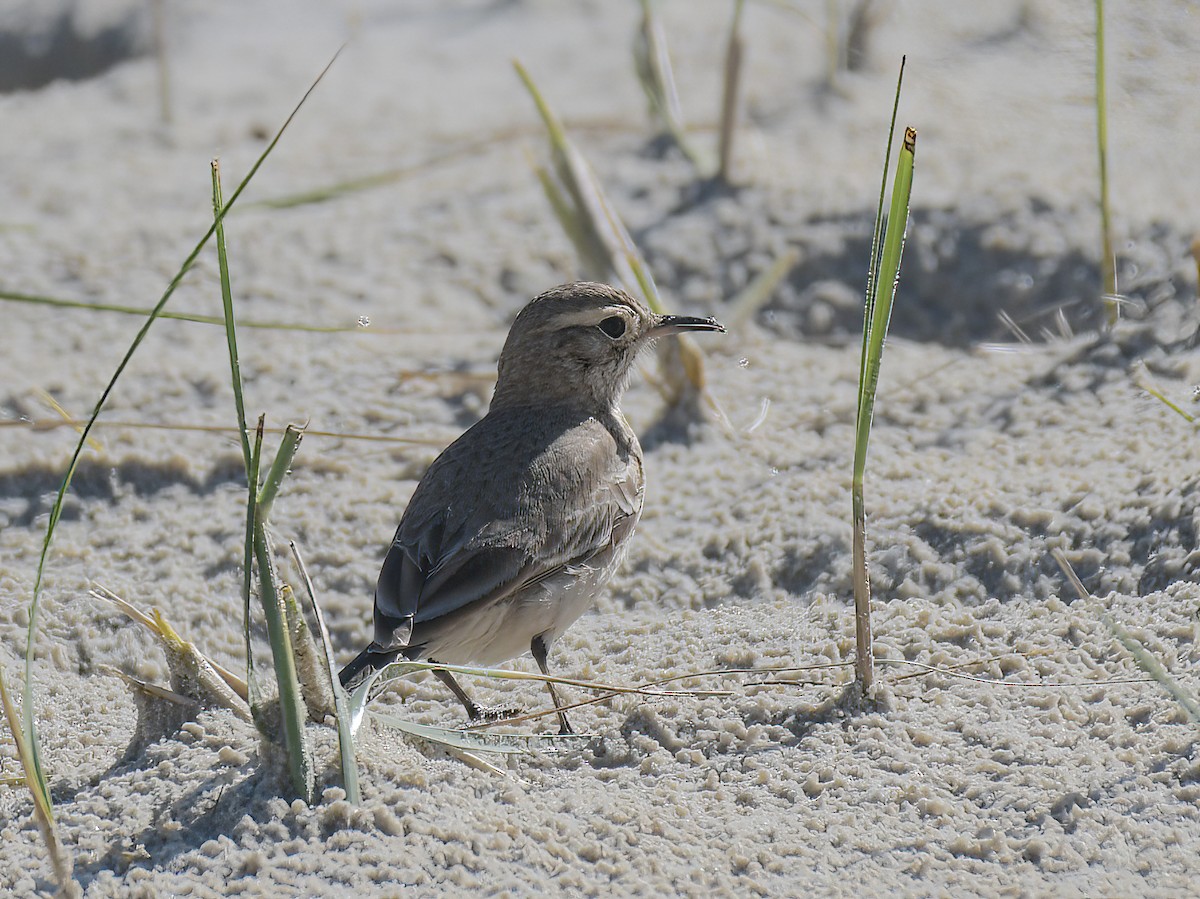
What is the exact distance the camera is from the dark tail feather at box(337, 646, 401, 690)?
3.04 meters

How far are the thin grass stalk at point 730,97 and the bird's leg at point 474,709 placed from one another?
118 inches

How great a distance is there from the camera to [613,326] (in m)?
4.23

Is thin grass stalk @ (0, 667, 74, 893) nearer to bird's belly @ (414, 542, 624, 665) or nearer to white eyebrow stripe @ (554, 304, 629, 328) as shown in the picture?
→ bird's belly @ (414, 542, 624, 665)

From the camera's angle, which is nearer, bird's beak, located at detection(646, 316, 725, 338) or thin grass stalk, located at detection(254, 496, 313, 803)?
thin grass stalk, located at detection(254, 496, 313, 803)

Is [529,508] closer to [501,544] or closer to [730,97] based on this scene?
[501,544]

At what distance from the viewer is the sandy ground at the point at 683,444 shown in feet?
8.71

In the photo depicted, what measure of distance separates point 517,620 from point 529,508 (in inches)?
11.5

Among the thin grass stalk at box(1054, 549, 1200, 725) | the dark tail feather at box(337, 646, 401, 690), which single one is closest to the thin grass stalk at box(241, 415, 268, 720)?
the dark tail feather at box(337, 646, 401, 690)

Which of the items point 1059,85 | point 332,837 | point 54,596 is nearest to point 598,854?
point 332,837

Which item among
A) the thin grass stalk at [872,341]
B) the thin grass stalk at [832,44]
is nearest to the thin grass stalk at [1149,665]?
the thin grass stalk at [872,341]

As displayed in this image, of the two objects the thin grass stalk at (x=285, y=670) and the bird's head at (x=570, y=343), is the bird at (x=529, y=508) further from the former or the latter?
the thin grass stalk at (x=285, y=670)

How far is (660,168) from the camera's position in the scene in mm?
6098

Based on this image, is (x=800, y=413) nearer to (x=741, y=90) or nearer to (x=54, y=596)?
(x=741, y=90)

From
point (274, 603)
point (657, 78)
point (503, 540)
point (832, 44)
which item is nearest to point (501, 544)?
point (503, 540)
